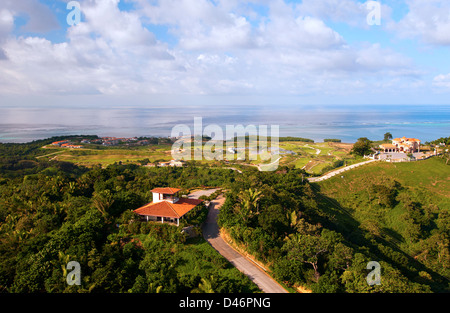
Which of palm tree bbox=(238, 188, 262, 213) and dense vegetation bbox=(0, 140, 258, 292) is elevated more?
palm tree bbox=(238, 188, 262, 213)

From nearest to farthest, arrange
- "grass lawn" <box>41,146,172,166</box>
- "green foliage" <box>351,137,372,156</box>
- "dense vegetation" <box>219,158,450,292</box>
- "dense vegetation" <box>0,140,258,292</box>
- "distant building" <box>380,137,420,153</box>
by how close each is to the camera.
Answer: "dense vegetation" <box>0,140,258,292</box>, "dense vegetation" <box>219,158,450,292</box>, "distant building" <box>380,137,420,153</box>, "green foliage" <box>351,137,372,156</box>, "grass lawn" <box>41,146,172,166</box>

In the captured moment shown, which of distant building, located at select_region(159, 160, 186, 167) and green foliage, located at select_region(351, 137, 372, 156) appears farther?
distant building, located at select_region(159, 160, 186, 167)

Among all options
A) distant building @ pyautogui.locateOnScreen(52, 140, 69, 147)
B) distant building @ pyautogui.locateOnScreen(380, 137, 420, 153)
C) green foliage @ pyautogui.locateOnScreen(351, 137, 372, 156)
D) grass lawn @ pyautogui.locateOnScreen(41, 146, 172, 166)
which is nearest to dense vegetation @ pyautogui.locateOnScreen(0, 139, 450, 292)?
distant building @ pyautogui.locateOnScreen(380, 137, 420, 153)

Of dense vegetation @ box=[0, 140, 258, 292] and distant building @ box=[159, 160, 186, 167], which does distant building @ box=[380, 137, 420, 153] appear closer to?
distant building @ box=[159, 160, 186, 167]

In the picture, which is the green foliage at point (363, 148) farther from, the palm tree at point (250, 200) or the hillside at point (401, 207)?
the palm tree at point (250, 200)

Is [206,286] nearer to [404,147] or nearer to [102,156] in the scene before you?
[404,147]

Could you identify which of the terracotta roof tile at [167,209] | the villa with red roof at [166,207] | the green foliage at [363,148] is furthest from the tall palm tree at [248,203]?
the green foliage at [363,148]
